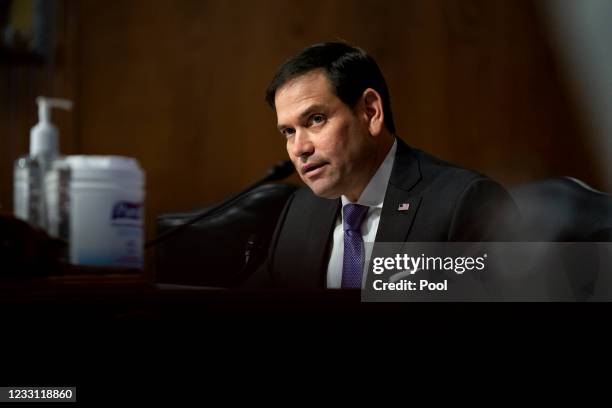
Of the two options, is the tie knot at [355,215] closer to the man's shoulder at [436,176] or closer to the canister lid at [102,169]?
the man's shoulder at [436,176]

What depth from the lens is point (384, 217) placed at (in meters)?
0.79

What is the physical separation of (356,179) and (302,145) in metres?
0.09

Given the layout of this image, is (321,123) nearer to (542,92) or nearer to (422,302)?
(422,302)

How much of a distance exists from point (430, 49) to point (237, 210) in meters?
0.99

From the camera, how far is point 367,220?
82 centimetres

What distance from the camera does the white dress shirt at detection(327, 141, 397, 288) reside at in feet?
2.67

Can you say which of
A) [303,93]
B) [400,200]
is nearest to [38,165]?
[303,93]

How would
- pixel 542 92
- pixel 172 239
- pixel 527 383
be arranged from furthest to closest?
pixel 542 92, pixel 172 239, pixel 527 383

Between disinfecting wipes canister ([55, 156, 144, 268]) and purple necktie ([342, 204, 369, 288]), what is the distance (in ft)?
1.05

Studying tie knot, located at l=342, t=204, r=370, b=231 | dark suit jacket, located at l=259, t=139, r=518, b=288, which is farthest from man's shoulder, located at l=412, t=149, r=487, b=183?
tie knot, located at l=342, t=204, r=370, b=231

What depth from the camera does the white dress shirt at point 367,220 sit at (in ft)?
2.67

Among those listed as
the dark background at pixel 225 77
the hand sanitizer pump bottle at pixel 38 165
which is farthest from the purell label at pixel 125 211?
the dark background at pixel 225 77

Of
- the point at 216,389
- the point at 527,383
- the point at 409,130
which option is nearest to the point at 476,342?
the point at 527,383

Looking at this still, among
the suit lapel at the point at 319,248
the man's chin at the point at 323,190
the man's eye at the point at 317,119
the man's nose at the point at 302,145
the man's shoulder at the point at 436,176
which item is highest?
the man's eye at the point at 317,119
